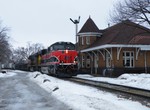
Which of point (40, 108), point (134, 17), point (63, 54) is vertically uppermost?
point (134, 17)

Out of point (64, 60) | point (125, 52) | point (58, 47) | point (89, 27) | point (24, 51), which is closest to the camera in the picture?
point (64, 60)

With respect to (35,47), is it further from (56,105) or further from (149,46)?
(56,105)

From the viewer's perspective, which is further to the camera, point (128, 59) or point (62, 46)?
point (128, 59)

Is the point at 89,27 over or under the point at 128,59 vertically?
over

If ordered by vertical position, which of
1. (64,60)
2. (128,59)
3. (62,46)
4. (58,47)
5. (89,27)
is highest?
(89,27)

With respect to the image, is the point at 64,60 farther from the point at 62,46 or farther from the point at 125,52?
the point at 125,52

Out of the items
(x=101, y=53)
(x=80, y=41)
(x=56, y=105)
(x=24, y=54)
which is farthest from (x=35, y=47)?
(x=56, y=105)

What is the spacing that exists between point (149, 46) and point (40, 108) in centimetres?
2948

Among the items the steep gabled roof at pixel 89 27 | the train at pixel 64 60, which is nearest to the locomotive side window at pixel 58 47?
the train at pixel 64 60

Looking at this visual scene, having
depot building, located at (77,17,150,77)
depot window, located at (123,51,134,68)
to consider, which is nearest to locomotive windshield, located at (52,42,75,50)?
depot building, located at (77,17,150,77)

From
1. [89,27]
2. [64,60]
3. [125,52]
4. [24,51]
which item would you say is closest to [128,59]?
[125,52]

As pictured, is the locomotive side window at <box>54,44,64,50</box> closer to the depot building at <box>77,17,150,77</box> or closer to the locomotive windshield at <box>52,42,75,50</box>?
the locomotive windshield at <box>52,42,75,50</box>

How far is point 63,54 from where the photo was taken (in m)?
34.8

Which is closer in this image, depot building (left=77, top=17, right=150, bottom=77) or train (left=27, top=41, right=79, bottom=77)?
train (left=27, top=41, right=79, bottom=77)
